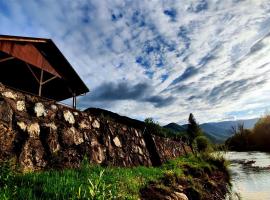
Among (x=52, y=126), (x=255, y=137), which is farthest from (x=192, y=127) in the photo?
(x=52, y=126)

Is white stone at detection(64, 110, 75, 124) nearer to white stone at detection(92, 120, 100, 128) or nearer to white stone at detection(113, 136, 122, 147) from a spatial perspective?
white stone at detection(92, 120, 100, 128)

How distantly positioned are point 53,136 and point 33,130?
2.31 feet

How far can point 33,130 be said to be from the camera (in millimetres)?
7211

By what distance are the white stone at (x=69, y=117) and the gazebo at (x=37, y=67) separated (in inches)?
272

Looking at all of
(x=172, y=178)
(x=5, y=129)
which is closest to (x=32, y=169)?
(x=5, y=129)

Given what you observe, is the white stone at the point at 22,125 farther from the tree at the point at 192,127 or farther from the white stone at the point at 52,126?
the tree at the point at 192,127

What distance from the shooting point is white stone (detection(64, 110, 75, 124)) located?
346 inches

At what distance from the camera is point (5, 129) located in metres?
6.31

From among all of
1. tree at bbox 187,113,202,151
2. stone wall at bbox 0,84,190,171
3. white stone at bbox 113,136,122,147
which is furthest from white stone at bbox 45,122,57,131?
tree at bbox 187,113,202,151

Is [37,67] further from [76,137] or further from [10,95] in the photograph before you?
[10,95]

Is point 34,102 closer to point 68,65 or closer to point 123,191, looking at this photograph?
point 123,191

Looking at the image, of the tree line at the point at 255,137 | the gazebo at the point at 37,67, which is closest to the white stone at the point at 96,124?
the gazebo at the point at 37,67

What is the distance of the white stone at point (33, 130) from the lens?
7.06 meters

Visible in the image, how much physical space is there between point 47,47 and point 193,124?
249ft
